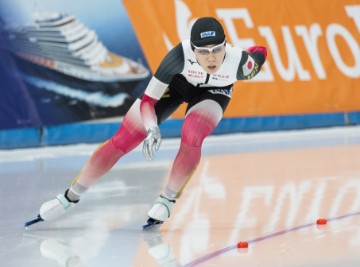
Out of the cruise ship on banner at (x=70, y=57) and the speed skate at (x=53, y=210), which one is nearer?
the speed skate at (x=53, y=210)

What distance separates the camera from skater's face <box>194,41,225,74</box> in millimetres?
4461

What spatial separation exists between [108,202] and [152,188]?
2.30 ft

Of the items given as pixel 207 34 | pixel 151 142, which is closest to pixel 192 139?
pixel 151 142

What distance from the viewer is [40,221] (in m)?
4.86

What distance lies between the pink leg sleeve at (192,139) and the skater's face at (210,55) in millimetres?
269

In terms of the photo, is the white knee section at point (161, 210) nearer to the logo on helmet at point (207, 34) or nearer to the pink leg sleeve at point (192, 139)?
the pink leg sleeve at point (192, 139)

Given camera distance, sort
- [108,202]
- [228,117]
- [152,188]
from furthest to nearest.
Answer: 1. [228,117]
2. [152,188]
3. [108,202]

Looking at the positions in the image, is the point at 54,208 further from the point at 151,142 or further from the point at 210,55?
the point at 210,55

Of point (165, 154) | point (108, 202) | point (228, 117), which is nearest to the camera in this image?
point (108, 202)

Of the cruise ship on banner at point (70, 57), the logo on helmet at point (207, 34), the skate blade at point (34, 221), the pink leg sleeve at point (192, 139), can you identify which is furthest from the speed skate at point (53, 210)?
the cruise ship on banner at point (70, 57)

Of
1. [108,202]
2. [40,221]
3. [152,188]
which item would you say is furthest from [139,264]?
[152,188]

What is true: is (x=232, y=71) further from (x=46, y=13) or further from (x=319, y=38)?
(x=319, y=38)

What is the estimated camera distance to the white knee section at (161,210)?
460cm

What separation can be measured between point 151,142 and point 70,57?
5339 millimetres
